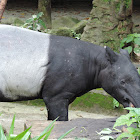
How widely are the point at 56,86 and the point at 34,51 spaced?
1.85ft

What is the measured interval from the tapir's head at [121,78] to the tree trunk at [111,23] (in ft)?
7.84

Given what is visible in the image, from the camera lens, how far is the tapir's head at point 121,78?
4418mm

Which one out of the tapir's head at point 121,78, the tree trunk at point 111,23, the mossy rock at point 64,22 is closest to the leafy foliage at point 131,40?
the tree trunk at point 111,23

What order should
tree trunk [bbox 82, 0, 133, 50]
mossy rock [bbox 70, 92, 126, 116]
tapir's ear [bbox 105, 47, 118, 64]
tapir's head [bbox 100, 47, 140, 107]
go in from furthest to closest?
tree trunk [bbox 82, 0, 133, 50], mossy rock [bbox 70, 92, 126, 116], tapir's ear [bbox 105, 47, 118, 64], tapir's head [bbox 100, 47, 140, 107]

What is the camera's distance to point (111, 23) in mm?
7086

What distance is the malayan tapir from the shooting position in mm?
4453

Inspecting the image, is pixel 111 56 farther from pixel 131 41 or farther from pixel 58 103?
pixel 131 41

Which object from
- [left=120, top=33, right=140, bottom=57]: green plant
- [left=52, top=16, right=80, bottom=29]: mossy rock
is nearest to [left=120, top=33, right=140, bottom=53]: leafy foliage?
[left=120, top=33, right=140, bottom=57]: green plant

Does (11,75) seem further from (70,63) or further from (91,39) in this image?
(91,39)

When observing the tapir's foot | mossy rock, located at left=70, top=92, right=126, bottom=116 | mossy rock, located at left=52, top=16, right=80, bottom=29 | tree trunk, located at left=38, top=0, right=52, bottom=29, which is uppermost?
tree trunk, located at left=38, top=0, right=52, bottom=29

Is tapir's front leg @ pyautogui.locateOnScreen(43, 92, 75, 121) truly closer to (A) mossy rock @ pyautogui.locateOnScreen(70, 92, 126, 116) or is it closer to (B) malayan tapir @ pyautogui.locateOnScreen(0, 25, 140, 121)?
(B) malayan tapir @ pyautogui.locateOnScreen(0, 25, 140, 121)

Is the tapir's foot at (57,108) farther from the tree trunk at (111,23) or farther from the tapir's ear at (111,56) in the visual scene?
the tree trunk at (111,23)

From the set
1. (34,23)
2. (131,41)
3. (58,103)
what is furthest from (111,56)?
(34,23)

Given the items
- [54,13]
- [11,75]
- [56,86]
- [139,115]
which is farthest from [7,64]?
A: [54,13]
